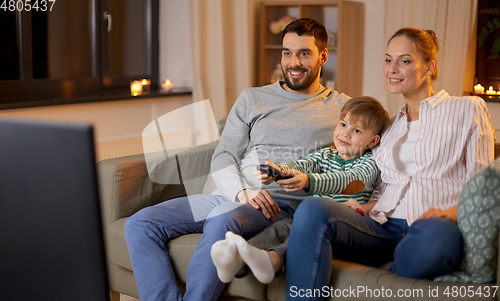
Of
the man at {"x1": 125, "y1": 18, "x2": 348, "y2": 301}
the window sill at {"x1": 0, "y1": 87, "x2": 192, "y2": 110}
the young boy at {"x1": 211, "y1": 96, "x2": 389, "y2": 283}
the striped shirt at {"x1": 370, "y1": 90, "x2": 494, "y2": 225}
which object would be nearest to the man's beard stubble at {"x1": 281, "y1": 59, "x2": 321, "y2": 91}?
the man at {"x1": 125, "y1": 18, "x2": 348, "y2": 301}

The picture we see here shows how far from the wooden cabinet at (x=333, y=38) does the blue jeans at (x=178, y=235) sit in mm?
2282

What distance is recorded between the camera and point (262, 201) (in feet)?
5.32

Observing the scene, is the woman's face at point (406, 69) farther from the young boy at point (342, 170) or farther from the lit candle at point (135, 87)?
the lit candle at point (135, 87)

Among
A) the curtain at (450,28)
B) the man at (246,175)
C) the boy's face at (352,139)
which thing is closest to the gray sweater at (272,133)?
the man at (246,175)

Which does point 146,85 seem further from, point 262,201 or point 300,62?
point 262,201

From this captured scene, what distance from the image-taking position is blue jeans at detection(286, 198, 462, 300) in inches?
48.8

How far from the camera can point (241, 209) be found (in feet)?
5.14

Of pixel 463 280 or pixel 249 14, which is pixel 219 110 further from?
pixel 463 280

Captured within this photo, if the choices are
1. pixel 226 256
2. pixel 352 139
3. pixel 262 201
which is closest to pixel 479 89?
pixel 352 139

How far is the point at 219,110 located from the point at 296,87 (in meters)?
1.69

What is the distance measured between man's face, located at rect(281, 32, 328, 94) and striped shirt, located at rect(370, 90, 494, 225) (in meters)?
0.49

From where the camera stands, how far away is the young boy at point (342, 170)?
1.48 meters

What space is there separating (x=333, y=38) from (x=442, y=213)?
8.46 feet

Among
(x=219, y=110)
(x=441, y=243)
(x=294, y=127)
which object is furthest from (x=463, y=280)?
(x=219, y=110)
